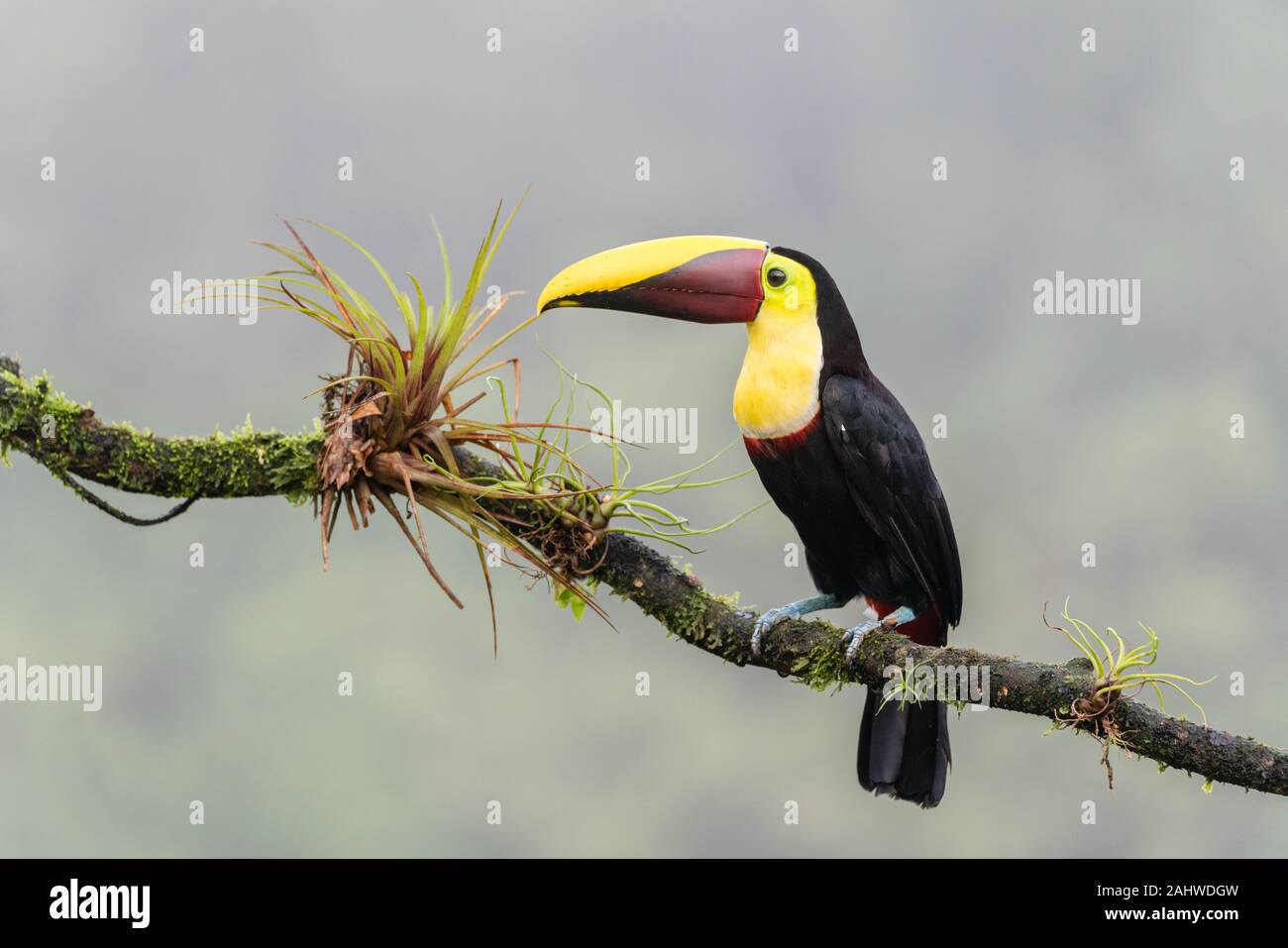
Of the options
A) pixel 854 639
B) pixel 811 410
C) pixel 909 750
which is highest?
pixel 811 410

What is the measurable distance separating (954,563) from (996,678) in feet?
1.29

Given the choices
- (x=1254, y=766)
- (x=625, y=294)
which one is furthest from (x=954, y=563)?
(x=625, y=294)

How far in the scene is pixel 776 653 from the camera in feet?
8.66

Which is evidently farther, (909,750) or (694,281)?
(909,750)

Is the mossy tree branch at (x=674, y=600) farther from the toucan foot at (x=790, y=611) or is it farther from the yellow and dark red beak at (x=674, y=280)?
the yellow and dark red beak at (x=674, y=280)

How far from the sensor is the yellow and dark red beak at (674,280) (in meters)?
2.58

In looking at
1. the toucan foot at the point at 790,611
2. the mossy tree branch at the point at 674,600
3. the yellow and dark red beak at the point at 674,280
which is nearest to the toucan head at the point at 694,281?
the yellow and dark red beak at the point at 674,280

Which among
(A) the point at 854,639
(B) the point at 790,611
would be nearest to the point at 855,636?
(A) the point at 854,639

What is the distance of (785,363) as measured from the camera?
2.63m

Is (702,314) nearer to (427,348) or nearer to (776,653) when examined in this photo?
(427,348)

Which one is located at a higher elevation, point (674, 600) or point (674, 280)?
point (674, 280)

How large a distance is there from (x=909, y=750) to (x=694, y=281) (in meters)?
1.21

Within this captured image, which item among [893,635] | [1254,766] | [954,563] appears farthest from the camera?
[954,563]

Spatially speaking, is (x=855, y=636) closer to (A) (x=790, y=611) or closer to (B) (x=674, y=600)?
(A) (x=790, y=611)
